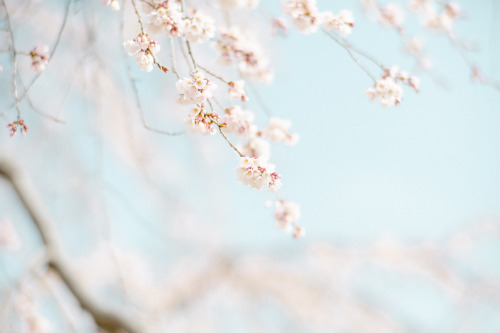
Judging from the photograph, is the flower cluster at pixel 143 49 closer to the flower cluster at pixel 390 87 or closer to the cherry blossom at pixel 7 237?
the flower cluster at pixel 390 87

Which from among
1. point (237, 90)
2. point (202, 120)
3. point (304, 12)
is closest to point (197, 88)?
point (202, 120)

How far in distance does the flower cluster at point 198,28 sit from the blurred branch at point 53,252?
126 cm

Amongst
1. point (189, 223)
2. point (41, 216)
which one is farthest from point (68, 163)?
point (41, 216)

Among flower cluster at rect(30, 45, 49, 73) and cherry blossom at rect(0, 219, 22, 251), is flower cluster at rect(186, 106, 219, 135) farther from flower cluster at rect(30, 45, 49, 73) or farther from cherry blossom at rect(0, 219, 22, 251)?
cherry blossom at rect(0, 219, 22, 251)

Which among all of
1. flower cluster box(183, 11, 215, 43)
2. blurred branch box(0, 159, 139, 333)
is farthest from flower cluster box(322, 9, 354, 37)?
blurred branch box(0, 159, 139, 333)

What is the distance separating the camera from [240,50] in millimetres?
1453

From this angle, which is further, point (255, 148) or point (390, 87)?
point (255, 148)

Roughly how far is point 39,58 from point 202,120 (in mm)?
612

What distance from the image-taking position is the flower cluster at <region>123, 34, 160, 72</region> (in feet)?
3.25

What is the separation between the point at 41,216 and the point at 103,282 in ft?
10.7

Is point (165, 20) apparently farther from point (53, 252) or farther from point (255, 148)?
point (53, 252)

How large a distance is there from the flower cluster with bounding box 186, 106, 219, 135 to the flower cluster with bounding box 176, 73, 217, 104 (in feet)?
0.08

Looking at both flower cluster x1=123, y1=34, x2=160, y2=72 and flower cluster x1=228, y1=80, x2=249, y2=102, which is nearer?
flower cluster x1=123, y1=34, x2=160, y2=72

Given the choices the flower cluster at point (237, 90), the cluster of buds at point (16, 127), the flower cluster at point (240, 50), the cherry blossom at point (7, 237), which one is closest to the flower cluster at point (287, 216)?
the flower cluster at point (237, 90)
